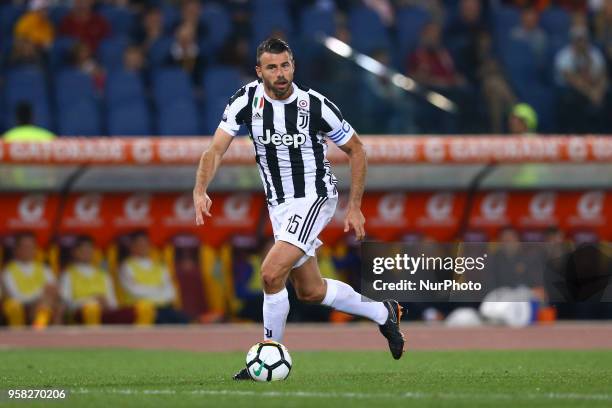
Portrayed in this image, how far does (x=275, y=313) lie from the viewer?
9.27m

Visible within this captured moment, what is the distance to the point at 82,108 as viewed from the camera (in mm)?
18062

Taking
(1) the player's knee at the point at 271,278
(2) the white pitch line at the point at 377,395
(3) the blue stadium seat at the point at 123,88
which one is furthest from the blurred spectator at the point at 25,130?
(2) the white pitch line at the point at 377,395

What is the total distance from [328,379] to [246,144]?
7531mm

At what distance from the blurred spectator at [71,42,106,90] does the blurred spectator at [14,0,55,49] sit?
0.51 meters

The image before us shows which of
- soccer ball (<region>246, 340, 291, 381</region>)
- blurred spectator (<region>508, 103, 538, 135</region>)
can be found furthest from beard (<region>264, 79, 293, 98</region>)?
blurred spectator (<region>508, 103, 538, 135</region>)

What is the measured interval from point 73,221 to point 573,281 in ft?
27.5

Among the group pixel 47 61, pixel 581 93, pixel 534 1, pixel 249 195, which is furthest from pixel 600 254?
pixel 534 1

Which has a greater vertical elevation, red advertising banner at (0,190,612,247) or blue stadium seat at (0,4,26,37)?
blue stadium seat at (0,4,26,37)

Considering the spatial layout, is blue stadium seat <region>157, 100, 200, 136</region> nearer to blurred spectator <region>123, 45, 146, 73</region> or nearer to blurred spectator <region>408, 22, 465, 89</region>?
blurred spectator <region>123, 45, 146, 73</region>

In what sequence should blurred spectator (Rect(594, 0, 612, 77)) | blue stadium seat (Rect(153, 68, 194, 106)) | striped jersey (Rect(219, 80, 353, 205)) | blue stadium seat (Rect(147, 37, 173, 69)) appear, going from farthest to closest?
blurred spectator (Rect(594, 0, 612, 77)) → blue stadium seat (Rect(147, 37, 173, 69)) → blue stadium seat (Rect(153, 68, 194, 106)) → striped jersey (Rect(219, 80, 353, 205))

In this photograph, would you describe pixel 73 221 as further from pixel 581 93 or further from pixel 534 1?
pixel 534 1

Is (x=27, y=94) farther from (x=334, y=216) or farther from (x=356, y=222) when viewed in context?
(x=356, y=222)

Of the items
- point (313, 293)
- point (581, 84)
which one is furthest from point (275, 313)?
point (581, 84)

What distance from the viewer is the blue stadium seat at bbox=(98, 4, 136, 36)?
19.6 metres
